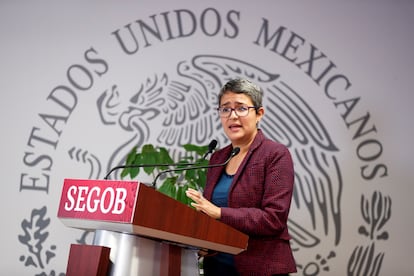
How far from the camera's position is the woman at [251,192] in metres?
1.57

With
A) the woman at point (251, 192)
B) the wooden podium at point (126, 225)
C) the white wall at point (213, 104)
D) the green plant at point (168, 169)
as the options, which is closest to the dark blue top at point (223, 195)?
the woman at point (251, 192)

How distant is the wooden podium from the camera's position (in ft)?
3.34

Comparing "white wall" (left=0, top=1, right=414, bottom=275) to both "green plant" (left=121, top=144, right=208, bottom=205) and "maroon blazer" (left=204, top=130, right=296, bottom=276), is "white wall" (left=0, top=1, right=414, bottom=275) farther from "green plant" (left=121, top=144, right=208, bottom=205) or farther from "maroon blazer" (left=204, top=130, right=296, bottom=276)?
"maroon blazer" (left=204, top=130, right=296, bottom=276)

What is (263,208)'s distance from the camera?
65.2 inches

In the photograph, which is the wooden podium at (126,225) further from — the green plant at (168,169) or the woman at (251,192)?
the green plant at (168,169)

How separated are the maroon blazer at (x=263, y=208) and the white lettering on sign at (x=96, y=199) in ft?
1.75

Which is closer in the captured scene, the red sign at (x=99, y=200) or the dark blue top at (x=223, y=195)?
the red sign at (x=99, y=200)

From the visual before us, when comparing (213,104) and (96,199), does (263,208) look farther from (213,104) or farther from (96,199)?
(213,104)

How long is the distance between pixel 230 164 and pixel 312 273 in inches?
53.2

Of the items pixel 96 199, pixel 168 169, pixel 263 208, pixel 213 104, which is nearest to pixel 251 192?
pixel 263 208

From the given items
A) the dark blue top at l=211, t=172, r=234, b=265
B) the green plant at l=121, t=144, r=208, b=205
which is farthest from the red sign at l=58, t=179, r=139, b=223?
the green plant at l=121, t=144, r=208, b=205

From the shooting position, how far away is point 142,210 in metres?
1.02
